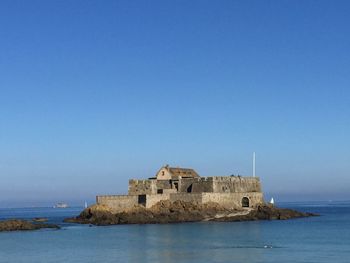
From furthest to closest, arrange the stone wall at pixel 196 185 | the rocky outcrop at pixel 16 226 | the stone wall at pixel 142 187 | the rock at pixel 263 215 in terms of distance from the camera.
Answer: the stone wall at pixel 142 187
the stone wall at pixel 196 185
the rock at pixel 263 215
the rocky outcrop at pixel 16 226

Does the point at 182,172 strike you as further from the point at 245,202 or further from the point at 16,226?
the point at 16,226

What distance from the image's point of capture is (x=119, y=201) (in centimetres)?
6097

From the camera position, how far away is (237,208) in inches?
2456

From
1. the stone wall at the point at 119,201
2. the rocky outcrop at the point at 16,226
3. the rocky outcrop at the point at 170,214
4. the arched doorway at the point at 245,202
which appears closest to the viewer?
the rocky outcrop at the point at 16,226

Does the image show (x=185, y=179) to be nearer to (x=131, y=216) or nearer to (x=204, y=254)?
(x=131, y=216)

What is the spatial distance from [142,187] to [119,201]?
9.76 ft

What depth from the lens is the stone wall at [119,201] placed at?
198ft

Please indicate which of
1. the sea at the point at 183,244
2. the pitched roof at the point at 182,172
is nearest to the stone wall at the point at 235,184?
the pitched roof at the point at 182,172

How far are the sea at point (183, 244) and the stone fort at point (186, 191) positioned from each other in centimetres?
484

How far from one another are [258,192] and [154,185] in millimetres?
11134

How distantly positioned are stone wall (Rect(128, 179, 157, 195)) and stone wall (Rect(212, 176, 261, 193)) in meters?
6.00

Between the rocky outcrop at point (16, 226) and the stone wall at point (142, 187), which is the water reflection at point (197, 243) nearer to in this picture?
the stone wall at point (142, 187)

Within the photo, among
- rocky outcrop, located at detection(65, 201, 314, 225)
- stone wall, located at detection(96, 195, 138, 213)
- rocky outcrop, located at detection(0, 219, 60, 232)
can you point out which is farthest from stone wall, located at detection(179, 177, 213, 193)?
rocky outcrop, located at detection(0, 219, 60, 232)

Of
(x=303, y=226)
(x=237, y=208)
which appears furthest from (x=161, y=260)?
(x=237, y=208)
